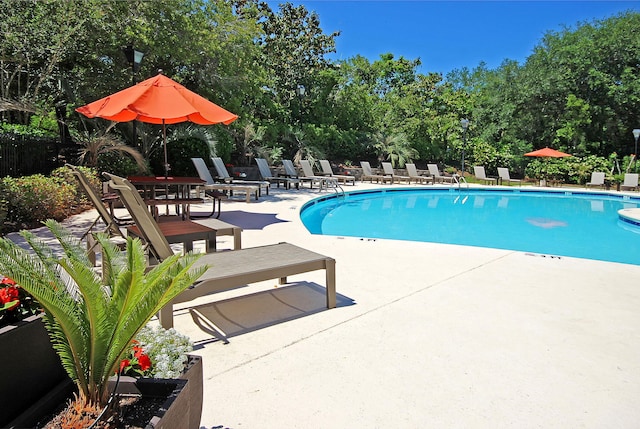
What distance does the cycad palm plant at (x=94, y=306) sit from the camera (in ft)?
4.11

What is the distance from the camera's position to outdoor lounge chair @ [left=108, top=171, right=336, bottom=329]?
2.64 m

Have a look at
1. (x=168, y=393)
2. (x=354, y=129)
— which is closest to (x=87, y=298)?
(x=168, y=393)

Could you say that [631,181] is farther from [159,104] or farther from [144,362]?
[144,362]

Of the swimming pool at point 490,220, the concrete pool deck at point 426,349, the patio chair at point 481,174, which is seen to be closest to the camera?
the concrete pool deck at point 426,349

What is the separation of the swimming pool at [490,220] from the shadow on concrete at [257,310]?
5.18 metres

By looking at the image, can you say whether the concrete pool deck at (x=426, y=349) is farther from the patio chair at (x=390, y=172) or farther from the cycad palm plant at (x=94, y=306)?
the patio chair at (x=390, y=172)

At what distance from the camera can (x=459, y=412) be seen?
2088 mm

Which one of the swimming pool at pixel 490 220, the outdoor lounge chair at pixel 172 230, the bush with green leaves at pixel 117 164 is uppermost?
the bush with green leaves at pixel 117 164

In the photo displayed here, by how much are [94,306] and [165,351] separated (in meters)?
0.50

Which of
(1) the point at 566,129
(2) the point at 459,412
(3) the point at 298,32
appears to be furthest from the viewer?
(1) the point at 566,129

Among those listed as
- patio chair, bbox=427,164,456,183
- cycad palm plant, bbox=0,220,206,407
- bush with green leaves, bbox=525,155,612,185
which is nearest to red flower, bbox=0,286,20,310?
cycad palm plant, bbox=0,220,206,407

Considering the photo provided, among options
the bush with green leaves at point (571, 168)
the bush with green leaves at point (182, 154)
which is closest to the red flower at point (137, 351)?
the bush with green leaves at point (182, 154)

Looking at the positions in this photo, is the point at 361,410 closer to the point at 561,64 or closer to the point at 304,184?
the point at 304,184

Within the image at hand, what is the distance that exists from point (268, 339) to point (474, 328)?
1.53m
